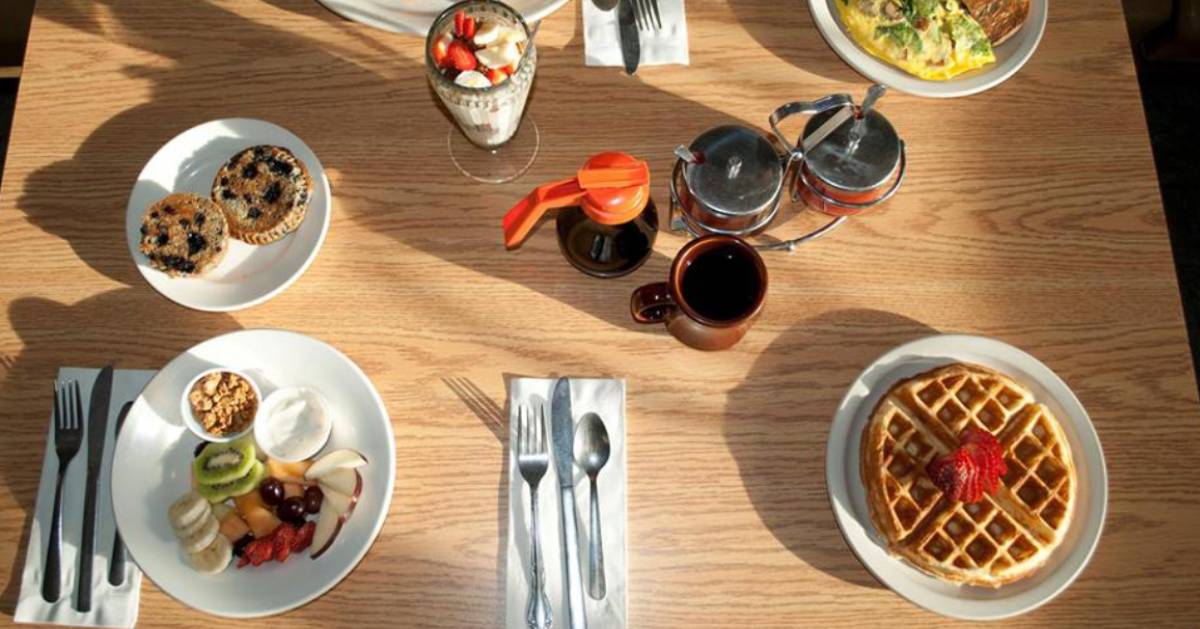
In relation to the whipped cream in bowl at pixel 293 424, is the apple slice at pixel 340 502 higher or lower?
lower

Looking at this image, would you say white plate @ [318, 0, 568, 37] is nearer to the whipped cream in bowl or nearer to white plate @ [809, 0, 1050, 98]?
white plate @ [809, 0, 1050, 98]

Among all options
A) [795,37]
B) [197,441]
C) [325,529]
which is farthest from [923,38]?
[197,441]

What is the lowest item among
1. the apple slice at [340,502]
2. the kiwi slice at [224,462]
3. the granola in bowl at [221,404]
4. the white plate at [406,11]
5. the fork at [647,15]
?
the apple slice at [340,502]

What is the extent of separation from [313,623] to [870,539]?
83cm

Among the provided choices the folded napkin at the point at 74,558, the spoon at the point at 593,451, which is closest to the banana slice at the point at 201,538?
the folded napkin at the point at 74,558

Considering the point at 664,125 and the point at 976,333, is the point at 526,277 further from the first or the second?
the point at 976,333

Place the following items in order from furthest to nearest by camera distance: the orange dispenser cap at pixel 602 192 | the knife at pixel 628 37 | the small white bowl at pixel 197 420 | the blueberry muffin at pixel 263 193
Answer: the knife at pixel 628 37 → the blueberry muffin at pixel 263 193 → the small white bowl at pixel 197 420 → the orange dispenser cap at pixel 602 192

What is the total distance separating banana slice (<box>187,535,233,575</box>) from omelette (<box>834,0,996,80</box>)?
131cm

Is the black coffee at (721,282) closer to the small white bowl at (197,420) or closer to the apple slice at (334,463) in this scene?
the apple slice at (334,463)

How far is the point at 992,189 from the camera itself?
1508 millimetres

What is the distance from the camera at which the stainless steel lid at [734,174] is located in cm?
134

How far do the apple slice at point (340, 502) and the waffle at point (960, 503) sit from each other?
2.47 ft

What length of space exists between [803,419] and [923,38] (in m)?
0.70

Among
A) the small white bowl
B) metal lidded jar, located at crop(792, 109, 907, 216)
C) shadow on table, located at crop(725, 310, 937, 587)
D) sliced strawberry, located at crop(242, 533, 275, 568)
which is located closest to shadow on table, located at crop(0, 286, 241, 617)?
the small white bowl
